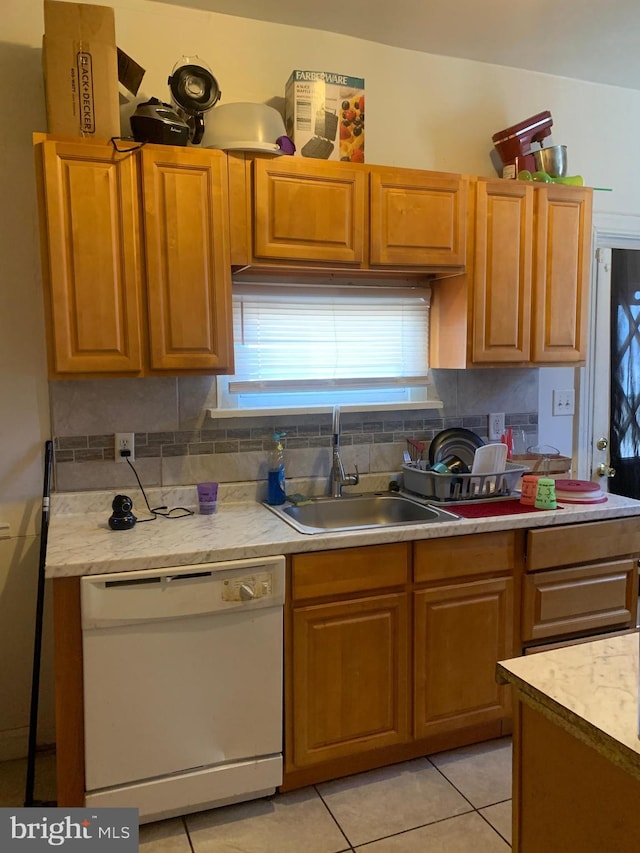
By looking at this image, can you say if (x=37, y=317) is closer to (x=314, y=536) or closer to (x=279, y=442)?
(x=279, y=442)

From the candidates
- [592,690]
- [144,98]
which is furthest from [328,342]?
[592,690]

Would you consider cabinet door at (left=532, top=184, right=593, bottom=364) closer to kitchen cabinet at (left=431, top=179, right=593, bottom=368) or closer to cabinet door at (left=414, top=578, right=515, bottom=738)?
kitchen cabinet at (left=431, top=179, right=593, bottom=368)

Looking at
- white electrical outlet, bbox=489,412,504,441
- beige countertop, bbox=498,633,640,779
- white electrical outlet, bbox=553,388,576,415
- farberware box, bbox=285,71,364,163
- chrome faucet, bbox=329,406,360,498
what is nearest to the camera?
beige countertop, bbox=498,633,640,779

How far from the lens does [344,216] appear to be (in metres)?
2.41

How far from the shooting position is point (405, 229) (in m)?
2.50

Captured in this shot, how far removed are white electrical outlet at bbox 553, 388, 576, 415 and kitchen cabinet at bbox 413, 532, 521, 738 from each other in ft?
3.44

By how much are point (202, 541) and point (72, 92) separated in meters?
1.50

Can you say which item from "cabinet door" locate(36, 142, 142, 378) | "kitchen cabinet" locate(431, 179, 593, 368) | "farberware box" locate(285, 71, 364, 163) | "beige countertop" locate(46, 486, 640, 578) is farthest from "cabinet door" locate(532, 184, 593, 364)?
"cabinet door" locate(36, 142, 142, 378)

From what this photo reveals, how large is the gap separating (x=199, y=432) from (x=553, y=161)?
1.96m

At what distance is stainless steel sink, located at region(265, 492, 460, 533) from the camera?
2.60 metres

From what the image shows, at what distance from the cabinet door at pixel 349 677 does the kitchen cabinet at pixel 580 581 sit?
55cm

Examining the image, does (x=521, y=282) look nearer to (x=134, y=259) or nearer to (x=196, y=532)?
(x=134, y=259)

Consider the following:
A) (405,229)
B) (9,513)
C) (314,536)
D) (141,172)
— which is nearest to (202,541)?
(314,536)

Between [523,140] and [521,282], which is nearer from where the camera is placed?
[521,282]
